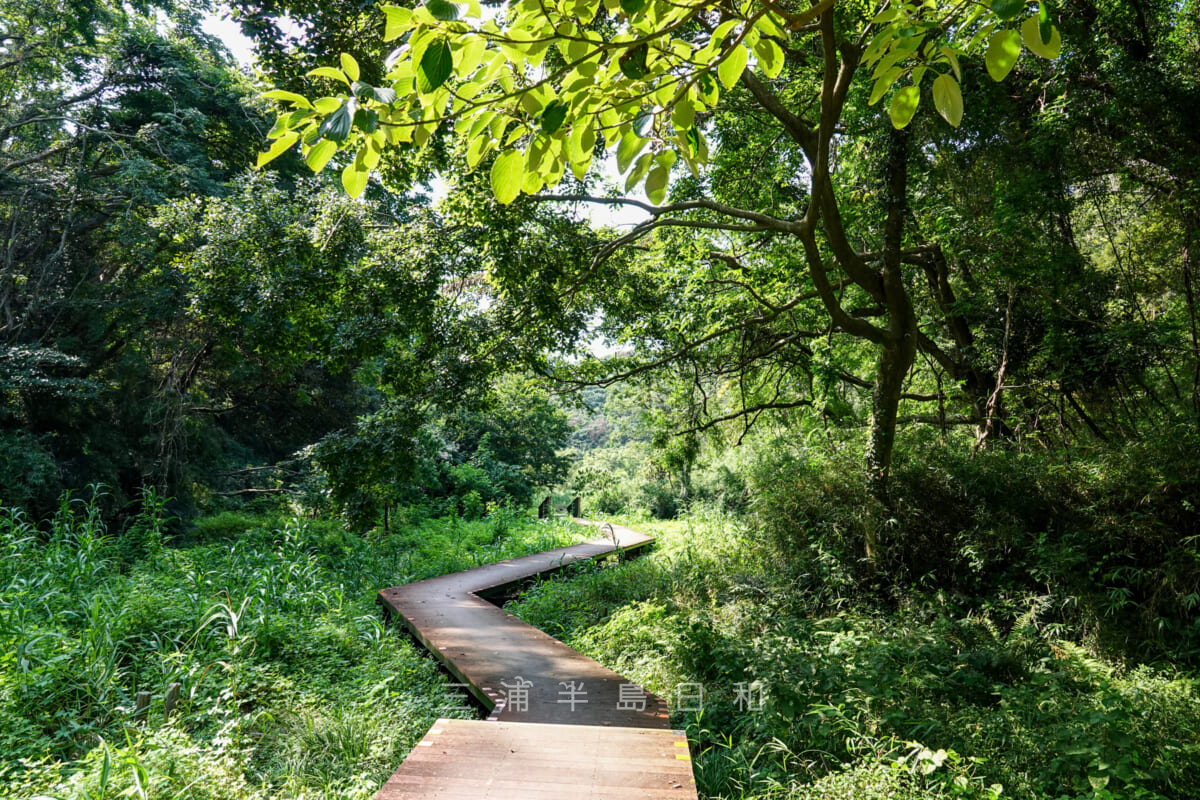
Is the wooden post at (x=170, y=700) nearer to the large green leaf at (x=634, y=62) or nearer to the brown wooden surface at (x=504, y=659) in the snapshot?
the brown wooden surface at (x=504, y=659)

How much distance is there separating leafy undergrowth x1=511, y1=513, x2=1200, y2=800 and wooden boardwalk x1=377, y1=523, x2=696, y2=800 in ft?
1.42

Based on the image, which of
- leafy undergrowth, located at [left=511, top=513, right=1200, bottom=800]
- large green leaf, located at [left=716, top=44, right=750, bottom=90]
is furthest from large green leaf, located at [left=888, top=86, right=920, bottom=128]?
leafy undergrowth, located at [left=511, top=513, right=1200, bottom=800]

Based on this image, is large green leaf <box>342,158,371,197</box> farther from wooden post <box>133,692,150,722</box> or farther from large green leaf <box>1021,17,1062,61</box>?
wooden post <box>133,692,150,722</box>

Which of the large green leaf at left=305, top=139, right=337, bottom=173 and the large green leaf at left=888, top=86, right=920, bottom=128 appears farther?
the large green leaf at left=888, top=86, right=920, bottom=128

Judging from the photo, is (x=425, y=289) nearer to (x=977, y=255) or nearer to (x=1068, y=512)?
(x=977, y=255)

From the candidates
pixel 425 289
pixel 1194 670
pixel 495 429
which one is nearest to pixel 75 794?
pixel 425 289

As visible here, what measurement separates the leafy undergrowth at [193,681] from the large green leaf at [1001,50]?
367 cm

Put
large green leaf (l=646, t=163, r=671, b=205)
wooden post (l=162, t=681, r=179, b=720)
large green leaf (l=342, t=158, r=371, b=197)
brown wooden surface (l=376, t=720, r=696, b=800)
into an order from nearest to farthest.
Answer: large green leaf (l=342, t=158, r=371, b=197) < large green leaf (l=646, t=163, r=671, b=205) < brown wooden surface (l=376, t=720, r=696, b=800) < wooden post (l=162, t=681, r=179, b=720)

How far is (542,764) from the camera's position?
9.10ft

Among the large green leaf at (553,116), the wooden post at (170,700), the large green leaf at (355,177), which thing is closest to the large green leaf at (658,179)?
the large green leaf at (553,116)

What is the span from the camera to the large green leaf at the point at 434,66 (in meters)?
0.94

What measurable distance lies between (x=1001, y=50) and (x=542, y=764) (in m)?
3.22

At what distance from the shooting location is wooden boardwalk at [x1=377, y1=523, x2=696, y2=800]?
2.58 meters

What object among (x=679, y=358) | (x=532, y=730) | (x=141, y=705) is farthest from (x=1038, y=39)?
(x=679, y=358)
